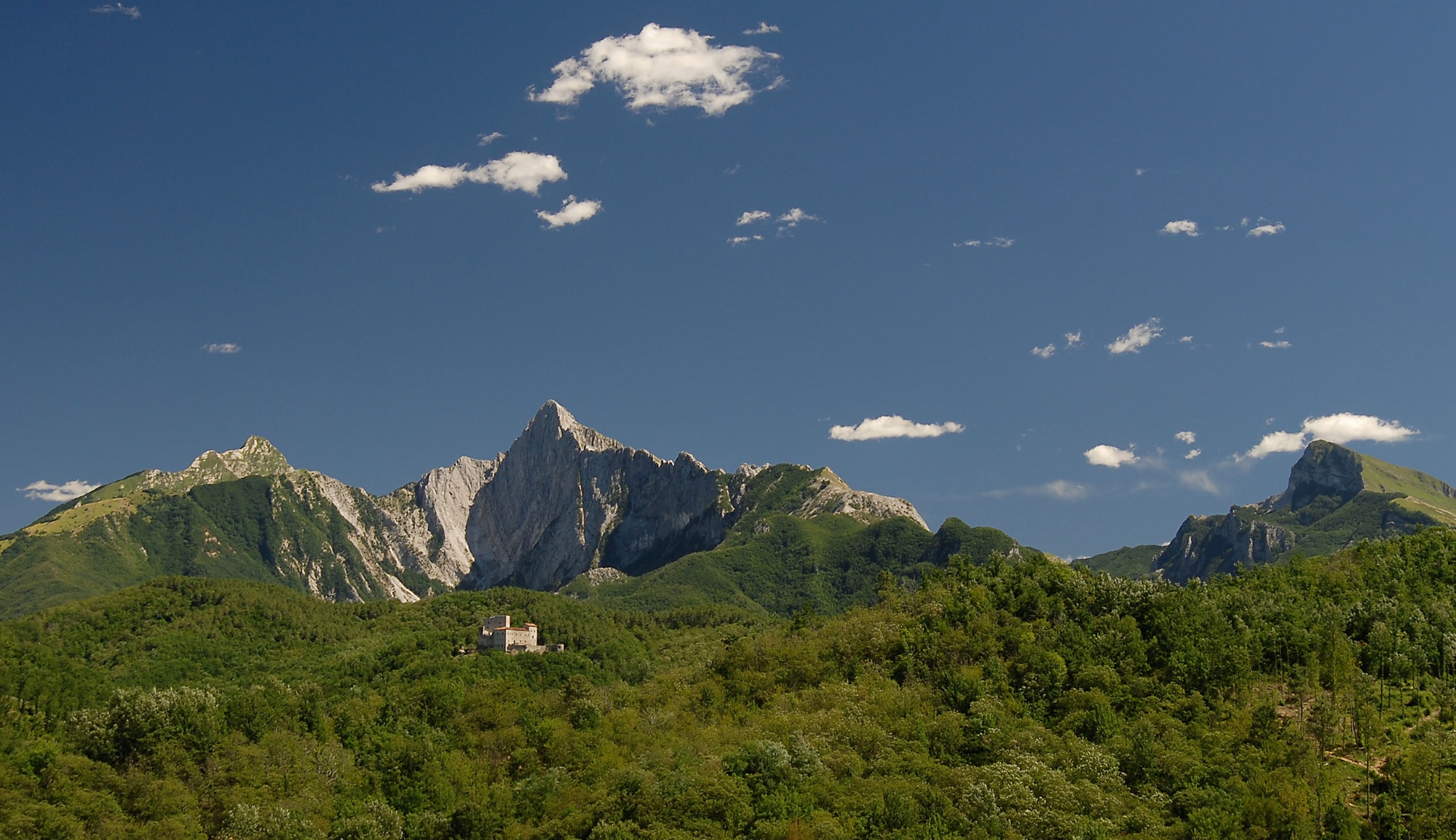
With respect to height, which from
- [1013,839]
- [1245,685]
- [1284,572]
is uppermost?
[1284,572]

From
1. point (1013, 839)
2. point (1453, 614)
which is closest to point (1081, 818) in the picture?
point (1013, 839)

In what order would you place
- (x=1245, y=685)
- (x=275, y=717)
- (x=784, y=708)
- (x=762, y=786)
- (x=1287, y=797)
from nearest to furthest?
(x=1287, y=797), (x=762, y=786), (x=1245, y=685), (x=784, y=708), (x=275, y=717)

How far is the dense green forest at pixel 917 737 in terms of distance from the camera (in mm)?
96125

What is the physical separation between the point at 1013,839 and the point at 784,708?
4487cm

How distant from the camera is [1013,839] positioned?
296 feet

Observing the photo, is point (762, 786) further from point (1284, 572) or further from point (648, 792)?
point (1284, 572)

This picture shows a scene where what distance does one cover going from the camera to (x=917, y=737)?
116 meters

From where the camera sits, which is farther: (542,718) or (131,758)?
(542,718)

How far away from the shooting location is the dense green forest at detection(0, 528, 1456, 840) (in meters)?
96.1

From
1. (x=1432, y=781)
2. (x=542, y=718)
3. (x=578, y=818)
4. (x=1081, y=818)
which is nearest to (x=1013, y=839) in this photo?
(x=1081, y=818)

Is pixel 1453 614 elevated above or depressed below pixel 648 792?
above

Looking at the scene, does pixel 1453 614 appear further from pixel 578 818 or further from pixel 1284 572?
pixel 578 818

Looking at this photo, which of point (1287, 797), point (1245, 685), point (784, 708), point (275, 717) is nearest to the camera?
point (1287, 797)

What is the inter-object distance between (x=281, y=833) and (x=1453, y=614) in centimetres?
11669
